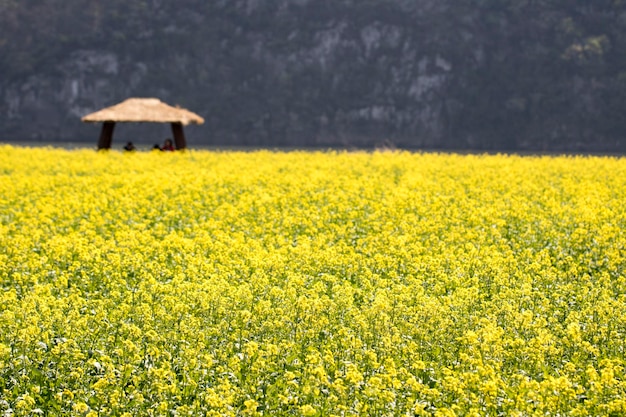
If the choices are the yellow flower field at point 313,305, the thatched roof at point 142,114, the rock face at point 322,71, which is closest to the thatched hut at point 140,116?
the thatched roof at point 142,114

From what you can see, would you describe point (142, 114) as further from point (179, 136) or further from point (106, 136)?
point (179, 136)

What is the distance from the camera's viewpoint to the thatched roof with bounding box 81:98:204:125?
36969mm

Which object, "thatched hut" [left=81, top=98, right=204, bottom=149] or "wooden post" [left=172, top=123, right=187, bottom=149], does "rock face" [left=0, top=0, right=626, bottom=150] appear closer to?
"wooden post" [left=172, top=123, right=187, bottom=149]

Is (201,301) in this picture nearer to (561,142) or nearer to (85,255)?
(85,255)

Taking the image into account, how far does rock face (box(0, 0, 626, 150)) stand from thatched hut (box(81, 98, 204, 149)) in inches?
2266

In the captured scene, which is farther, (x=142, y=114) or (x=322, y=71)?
(x=322, y=71)

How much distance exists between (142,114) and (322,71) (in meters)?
71.2

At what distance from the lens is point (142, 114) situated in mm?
37562

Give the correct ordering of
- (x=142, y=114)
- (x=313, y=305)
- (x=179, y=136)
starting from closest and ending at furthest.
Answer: (x=313, y=305) → (x=142, y=114) → (x=179, y=136)

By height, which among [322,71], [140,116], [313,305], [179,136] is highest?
[322,71]

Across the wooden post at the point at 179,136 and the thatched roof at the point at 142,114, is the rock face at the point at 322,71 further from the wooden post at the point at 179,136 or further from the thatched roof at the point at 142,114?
the thatched roof at the point at 142,114

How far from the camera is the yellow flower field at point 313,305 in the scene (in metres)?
8.07

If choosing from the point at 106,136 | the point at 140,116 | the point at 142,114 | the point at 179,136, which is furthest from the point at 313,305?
the point at 179,136

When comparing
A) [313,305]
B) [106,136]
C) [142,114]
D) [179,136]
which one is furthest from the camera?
[179,136]
